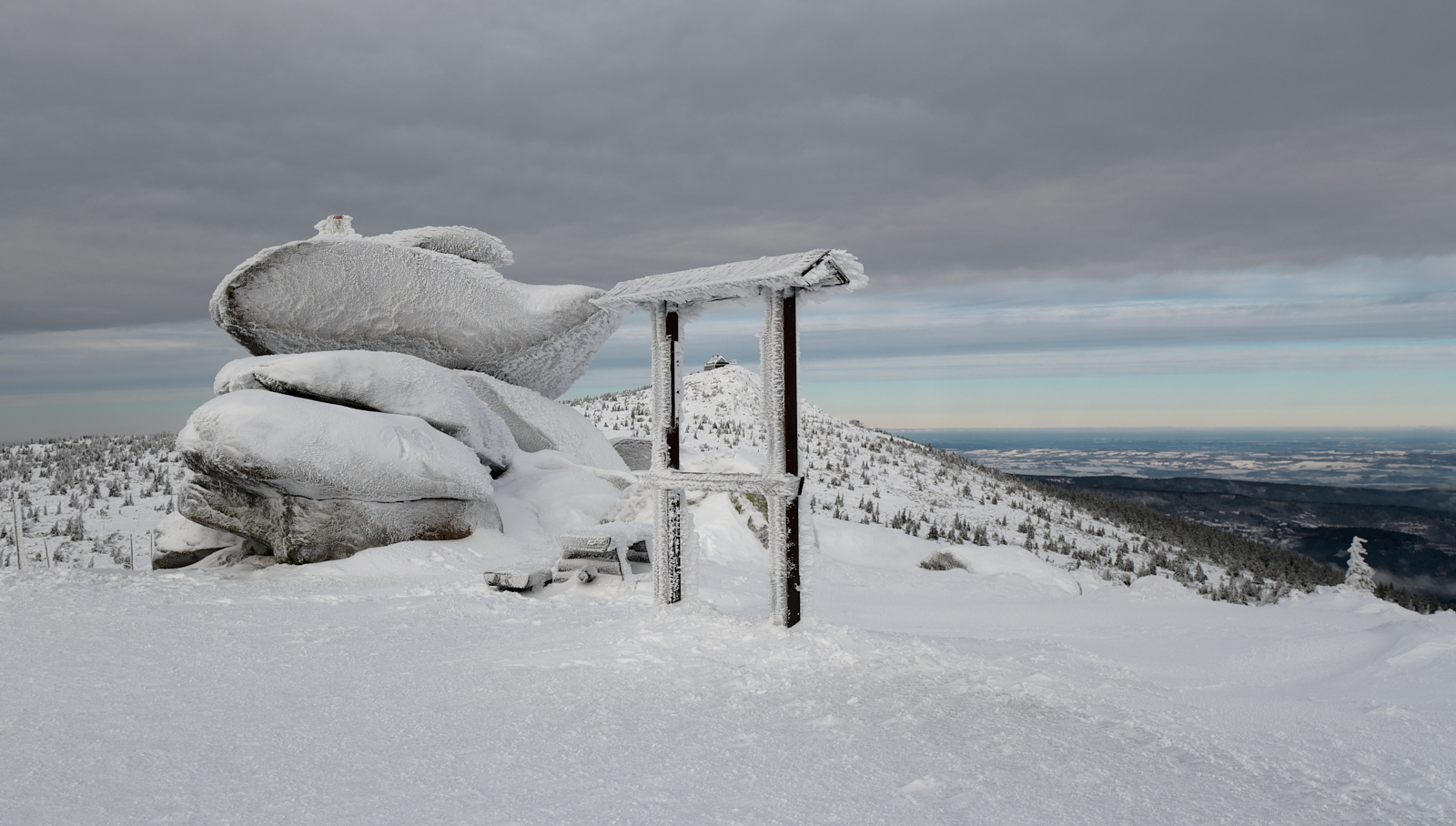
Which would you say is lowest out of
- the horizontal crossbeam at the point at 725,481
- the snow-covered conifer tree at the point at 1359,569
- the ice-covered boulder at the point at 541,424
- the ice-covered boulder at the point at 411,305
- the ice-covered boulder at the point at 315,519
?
the snow-covered conifer tree at the point at 1359,569

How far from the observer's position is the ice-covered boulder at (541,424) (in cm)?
1451

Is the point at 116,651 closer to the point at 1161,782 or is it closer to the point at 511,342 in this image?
the point at 1161,782

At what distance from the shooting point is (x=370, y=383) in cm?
1112

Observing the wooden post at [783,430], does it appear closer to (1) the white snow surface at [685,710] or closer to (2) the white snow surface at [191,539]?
(1) the white snow surface at [685,710]

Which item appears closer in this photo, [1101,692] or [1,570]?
[1101,692]

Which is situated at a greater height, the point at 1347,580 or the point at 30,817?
the point at 30,817

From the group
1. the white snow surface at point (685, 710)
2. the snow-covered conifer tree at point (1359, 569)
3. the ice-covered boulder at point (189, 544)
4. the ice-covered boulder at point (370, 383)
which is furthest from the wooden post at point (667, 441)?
the snow-covered conifer tree at point (1359, 569)

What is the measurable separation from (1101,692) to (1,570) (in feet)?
37.8

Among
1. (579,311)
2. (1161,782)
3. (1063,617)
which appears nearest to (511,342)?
(579,311)

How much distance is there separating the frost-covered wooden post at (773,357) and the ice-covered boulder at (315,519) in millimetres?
4764

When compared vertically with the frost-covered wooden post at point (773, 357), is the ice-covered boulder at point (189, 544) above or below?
below

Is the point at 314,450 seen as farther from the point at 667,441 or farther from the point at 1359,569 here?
the point at 1359,569

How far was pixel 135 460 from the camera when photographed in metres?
20.6

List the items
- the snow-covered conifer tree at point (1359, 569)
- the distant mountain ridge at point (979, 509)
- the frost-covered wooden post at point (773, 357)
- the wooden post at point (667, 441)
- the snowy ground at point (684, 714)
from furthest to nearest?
the distant mountain ridge at point (979, 509) → the snow-covered conifer tree at point (1359, 569) → the wooden post at point (667, 441) → the frost-covered wooden post at point (773, 357) → the snowy ground at point (684, 714)
